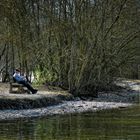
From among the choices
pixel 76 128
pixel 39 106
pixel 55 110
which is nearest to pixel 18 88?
pixel 39 106

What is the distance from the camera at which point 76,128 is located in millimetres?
19062

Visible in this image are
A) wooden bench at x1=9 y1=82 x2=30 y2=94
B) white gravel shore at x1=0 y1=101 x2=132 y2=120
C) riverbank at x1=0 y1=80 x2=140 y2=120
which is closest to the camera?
white gravel shore at x1=0 y1=101 x2=132 y2=120

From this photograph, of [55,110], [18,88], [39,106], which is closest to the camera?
[55,110]

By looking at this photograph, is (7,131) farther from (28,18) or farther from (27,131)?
(28,18)

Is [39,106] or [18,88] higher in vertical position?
[18,88]

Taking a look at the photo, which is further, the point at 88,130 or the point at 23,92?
the point at 23,92

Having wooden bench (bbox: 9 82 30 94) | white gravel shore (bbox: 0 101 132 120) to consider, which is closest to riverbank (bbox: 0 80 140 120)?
white gravel shore (bbox: 0 101 132 120)

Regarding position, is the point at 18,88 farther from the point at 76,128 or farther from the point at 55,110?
the point at 76,128

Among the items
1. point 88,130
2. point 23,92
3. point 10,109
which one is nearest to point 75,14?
point 23,92

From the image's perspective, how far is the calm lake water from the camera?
16.8 m

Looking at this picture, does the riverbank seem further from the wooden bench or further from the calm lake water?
the wooden bench

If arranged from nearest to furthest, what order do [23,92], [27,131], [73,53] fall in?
[27,131], [23,92], [73,53]

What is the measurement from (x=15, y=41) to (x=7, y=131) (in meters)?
25.1

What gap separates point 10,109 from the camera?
26328 mm
